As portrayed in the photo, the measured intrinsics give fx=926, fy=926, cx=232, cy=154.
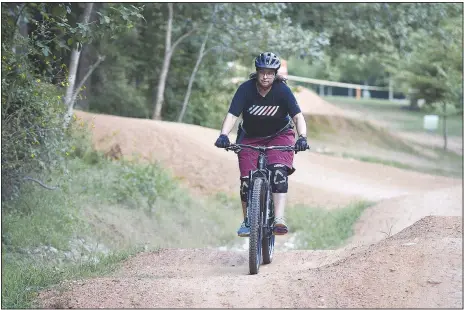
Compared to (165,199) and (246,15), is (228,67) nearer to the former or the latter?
(246,15)

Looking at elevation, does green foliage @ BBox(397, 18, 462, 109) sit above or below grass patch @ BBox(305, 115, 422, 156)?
above

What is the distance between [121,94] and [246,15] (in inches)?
157

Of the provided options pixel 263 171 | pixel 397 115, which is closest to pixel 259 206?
pixel 263 171

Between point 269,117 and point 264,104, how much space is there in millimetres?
126

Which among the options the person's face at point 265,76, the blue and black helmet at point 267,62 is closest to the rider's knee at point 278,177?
the person's face at point 265,76

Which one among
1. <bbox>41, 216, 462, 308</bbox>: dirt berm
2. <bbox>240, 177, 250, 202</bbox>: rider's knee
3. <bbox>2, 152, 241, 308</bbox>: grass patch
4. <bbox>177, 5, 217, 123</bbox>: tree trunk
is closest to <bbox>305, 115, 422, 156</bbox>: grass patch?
<bbox>177, 5, 217, 123</bbox>: tree trunk

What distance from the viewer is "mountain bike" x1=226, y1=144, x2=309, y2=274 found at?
7.85m

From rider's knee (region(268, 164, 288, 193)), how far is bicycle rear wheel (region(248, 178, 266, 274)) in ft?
0.82

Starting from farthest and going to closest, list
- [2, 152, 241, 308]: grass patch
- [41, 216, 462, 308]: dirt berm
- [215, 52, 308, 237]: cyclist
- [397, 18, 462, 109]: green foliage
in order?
[397, 18, 462, 109]: green foliage → [2, 152, 241, 308]: grass patch → [215, 52, 308, 237]: cyclist → [41, 216, 462, 308]: dirt berm

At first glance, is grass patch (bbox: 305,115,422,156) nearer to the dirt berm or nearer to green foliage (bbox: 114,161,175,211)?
green foliage (bbox: 114,161,175,211)

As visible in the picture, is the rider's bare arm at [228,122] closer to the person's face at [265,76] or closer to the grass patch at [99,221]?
the person's face at [265,76]

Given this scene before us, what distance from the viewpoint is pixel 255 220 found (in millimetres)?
7836

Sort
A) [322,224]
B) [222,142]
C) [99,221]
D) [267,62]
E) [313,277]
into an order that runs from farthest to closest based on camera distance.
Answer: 1. [322,224]
2. [99,221]
3. [267,62]
4. [222,142]
5. [313,277]

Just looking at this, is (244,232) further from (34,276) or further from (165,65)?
(165,65)
